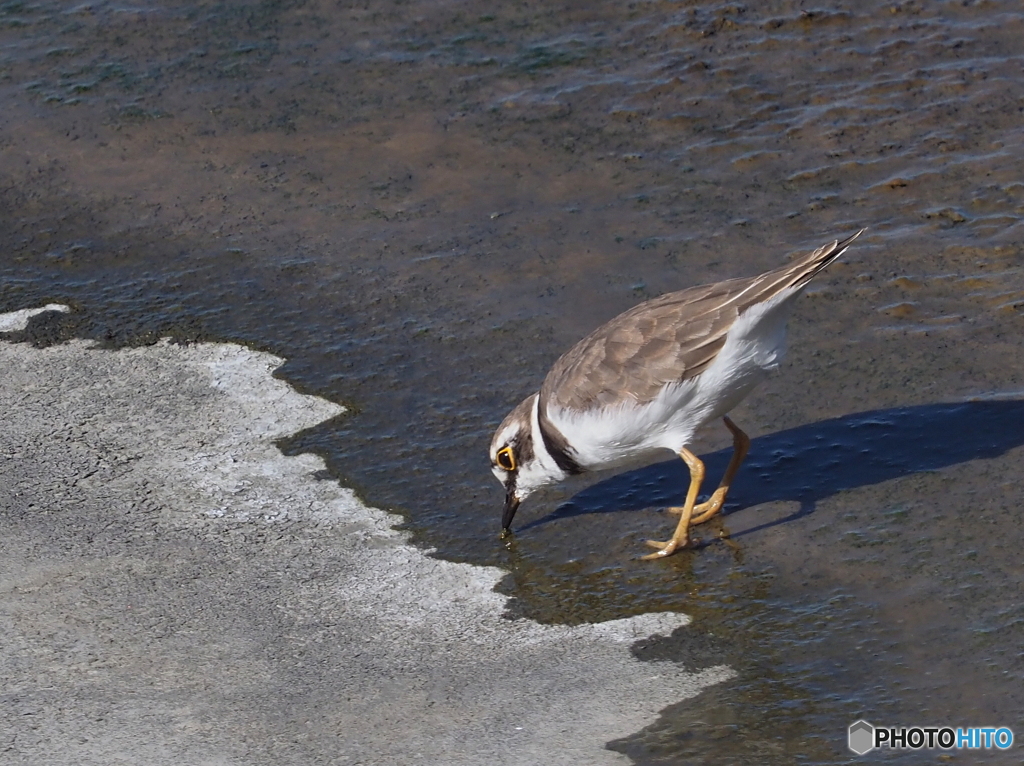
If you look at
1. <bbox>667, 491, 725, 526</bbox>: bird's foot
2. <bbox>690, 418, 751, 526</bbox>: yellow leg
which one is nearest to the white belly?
<bbox>690, 418, 751, 526</bbox>: yellow leg

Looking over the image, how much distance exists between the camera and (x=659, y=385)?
7.11 m

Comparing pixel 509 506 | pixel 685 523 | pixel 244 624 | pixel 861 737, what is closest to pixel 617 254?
pixel 509 506

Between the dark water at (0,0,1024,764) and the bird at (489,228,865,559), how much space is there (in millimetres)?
351

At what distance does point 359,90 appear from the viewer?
40.2 feet

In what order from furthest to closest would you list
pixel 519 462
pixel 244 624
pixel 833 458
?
pixel 833 458
pixel 519 462
pixel 244 624

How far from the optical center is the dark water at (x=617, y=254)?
21.8ft

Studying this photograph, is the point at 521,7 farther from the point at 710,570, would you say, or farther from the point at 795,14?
the point at 710,570

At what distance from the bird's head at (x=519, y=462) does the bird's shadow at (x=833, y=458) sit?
260mm

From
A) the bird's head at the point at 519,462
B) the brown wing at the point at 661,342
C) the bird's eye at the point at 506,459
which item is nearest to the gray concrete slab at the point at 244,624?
the bird's head at the point at 519,462

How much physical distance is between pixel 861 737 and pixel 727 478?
6.95 ft

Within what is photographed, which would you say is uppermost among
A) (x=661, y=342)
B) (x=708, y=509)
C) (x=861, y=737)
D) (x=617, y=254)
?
(x=661, y=342)

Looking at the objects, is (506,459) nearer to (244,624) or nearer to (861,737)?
(244,624)

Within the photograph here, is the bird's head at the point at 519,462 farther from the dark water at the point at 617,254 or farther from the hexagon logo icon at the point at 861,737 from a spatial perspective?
the hexagon logo icon at the point at 861,737

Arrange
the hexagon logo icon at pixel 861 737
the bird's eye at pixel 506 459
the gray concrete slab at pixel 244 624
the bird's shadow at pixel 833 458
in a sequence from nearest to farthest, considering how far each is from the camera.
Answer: the hexagon logo icon at pixel 861 737 < the gray concrete slab at pixel 244 624 < the bird's eye at pixel 506 459 < the bird's shadow at pixel 833 458
